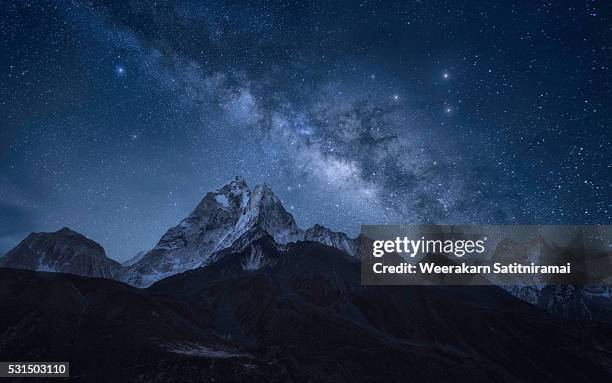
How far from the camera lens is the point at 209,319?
415 ft

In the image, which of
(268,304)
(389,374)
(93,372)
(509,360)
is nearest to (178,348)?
(93,372)

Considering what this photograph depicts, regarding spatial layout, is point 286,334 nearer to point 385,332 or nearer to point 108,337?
point 385,332

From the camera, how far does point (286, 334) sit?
109688 millimetres

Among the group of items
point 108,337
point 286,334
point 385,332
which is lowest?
point 385,332

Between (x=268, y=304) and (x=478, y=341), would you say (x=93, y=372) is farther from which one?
(x=478, y=341)

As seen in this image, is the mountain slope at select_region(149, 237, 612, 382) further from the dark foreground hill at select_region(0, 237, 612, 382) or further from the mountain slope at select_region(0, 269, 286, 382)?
the mountain slope at select_region(0, 269, 286, 382)

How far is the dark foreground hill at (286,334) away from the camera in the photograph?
240ft

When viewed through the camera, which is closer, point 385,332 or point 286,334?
point 286,334

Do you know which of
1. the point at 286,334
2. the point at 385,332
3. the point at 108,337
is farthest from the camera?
the point at 385,332

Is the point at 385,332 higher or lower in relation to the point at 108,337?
lower

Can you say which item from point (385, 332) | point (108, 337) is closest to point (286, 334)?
point (385, 332)

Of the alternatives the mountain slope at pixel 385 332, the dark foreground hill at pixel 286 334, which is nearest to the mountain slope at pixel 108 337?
the dark foreground hill at pixel 286 334

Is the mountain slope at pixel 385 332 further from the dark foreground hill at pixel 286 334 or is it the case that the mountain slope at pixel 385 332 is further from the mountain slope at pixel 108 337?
the mountain slope at pixel 108 337

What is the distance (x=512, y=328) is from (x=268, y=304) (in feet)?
265
